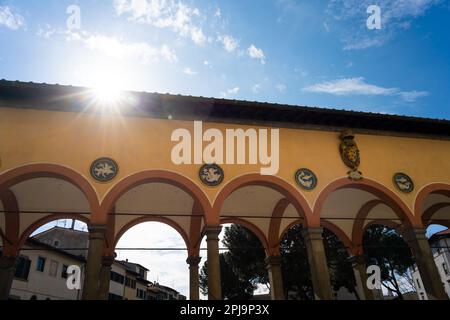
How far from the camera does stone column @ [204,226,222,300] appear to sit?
26.7 ft

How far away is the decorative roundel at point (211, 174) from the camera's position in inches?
362

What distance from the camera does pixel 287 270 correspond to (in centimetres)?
2144

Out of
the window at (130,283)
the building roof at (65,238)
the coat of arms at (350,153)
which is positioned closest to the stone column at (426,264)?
the coat of arms at (350,153)

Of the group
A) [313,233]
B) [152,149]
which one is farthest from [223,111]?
[313,233]

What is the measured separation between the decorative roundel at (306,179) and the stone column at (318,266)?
1.28m

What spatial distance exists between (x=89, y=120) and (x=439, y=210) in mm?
13563

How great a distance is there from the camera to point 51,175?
849 centimetres

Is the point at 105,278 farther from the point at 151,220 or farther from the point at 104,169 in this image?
the point at 104,169

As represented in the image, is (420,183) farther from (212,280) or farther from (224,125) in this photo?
(212,280)

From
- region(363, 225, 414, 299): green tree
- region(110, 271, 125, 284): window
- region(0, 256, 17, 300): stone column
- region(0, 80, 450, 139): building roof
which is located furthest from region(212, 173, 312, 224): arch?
region(110, 271, 125, 284): window

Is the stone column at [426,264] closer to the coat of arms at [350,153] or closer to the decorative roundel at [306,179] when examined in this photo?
the coat of arms at [350,153]

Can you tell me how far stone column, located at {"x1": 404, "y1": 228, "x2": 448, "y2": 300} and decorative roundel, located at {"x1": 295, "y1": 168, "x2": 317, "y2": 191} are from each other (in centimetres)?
330

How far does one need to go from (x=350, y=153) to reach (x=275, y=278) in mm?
5357
